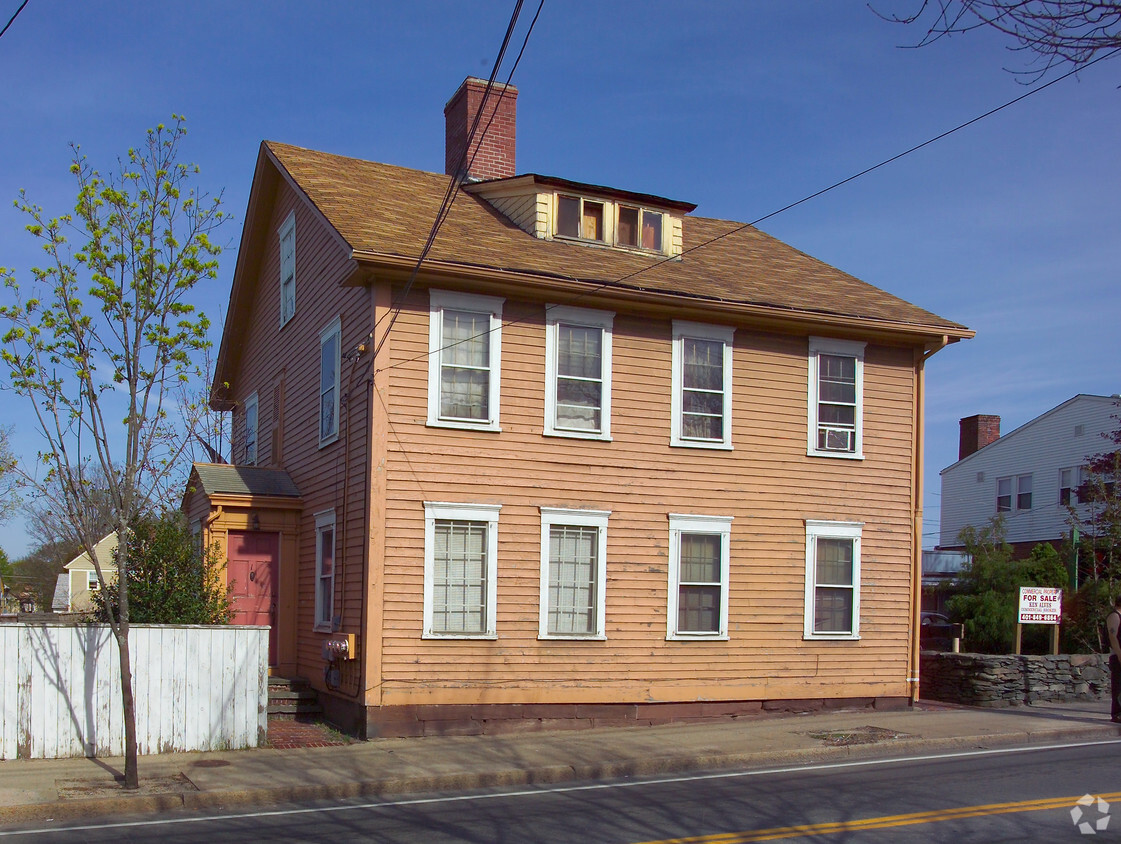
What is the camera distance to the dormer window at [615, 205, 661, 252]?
1864 cm

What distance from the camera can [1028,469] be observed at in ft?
133

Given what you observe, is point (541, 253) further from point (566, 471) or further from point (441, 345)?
point (566, 471)

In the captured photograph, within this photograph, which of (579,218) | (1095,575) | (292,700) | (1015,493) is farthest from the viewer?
(1015,493)

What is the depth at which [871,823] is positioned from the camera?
913 cm

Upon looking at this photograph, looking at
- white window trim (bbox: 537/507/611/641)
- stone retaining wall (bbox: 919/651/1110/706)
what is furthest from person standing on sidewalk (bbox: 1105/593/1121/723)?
white window trim (bbox: 537/507/611/641)

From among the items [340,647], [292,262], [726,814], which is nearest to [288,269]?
[292,262]

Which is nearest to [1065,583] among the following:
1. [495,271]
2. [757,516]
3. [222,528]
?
[757,516]

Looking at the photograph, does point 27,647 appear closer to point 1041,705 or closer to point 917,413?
point 917,413

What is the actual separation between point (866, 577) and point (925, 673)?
3053mm

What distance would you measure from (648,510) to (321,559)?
5.10 meters

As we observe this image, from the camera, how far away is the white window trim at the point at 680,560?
1644 cm

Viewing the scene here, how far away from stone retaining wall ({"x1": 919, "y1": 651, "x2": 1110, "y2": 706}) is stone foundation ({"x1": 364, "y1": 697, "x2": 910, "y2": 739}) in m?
1.90

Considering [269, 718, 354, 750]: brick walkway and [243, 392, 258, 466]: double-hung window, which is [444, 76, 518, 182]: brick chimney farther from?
[269, 718, 354, 750]: brick walkway

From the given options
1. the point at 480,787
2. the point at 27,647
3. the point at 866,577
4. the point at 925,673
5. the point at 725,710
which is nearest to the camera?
the point at 480,787
